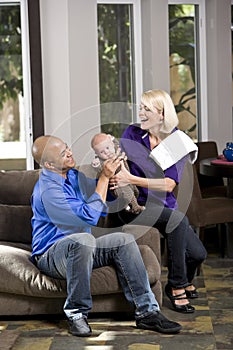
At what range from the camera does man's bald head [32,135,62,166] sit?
4.21 m

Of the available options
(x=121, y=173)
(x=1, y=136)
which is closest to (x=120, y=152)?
(x=121, y=173)

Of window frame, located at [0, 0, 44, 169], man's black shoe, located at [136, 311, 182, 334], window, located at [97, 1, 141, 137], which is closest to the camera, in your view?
man's black shoe, located at [136, 311, 182, 334]

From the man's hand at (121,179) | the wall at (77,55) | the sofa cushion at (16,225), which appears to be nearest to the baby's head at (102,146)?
the man's hand at (121,179)

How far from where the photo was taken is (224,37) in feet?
24.3

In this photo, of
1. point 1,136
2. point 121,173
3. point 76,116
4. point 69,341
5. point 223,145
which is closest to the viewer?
point 69,341

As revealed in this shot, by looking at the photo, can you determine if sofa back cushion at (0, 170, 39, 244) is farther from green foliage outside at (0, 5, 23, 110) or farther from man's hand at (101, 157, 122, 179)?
green foliage outside at (0, 5, 23, 110)

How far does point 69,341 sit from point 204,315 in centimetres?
83

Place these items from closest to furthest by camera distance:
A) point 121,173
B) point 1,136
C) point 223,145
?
point 121,173 < point 1,136 < point 223,145

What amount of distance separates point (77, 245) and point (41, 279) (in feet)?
1.05

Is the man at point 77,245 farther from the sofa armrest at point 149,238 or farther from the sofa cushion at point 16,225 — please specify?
the sofa cushion at point 16,225

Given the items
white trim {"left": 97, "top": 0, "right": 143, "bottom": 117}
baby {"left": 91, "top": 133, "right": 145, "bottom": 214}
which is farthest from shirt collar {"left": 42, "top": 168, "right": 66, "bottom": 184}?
white trim {"left": 97, "top": 0, "right": 143, "bottom": 117}

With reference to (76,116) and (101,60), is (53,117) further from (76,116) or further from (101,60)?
(101,60)

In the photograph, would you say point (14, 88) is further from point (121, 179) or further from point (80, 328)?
point (80, 328)

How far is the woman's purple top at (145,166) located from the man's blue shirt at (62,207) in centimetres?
30
